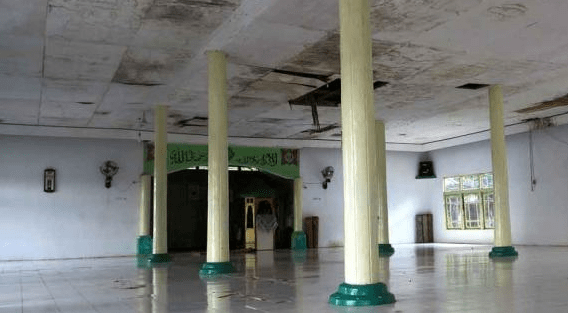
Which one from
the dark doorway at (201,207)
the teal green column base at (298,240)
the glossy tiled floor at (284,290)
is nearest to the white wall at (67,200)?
the dark doorway at (201,207)

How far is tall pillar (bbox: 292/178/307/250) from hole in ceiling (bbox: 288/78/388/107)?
5.65 m

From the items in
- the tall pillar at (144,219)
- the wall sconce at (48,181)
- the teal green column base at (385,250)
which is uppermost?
the wall sconce at (48,181)

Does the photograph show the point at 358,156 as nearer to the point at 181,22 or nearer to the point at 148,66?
the point at 181,22

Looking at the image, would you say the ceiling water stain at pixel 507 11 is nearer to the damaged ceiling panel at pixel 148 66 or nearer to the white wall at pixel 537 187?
the damaged ceiling panel at pixel 148 66

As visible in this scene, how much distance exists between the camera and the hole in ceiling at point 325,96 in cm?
1176

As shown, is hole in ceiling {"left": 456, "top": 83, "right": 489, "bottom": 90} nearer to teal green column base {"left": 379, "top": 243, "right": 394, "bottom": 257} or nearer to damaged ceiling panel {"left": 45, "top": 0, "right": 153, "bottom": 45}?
teal green column base {"left": 379, "top": 243, "right": 394, "bottom": 257}

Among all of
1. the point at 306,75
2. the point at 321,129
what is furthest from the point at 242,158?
the point at 306,75

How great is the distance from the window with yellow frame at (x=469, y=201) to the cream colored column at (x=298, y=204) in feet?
18.5

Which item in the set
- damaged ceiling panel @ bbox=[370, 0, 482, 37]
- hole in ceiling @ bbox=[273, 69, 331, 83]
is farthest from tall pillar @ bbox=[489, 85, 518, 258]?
damaged ceiling panel @ bbox=[370, 0, 482, 37]

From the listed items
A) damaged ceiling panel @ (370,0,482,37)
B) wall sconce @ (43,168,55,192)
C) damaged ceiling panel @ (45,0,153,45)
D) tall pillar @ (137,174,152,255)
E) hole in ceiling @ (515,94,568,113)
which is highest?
damaged ceiling panel @ (45,0,153,45)

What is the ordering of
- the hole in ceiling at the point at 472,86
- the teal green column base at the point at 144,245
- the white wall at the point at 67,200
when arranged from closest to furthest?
1. the hole in ceiling at the point at 472,86
2. the white wall at the point at 67,200
3. the teal green column base at the point at 144,245

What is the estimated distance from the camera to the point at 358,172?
17.4 feet

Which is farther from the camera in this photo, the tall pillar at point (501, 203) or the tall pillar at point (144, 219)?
the tall pillar at point (144, 219)

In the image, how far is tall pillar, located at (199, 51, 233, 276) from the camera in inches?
352
